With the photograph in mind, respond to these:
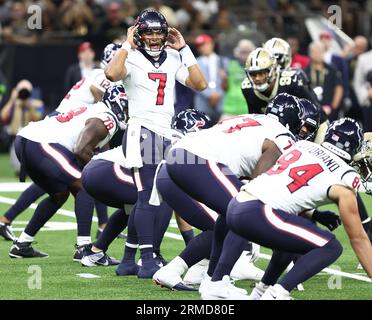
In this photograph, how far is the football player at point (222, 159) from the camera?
7.11 meters

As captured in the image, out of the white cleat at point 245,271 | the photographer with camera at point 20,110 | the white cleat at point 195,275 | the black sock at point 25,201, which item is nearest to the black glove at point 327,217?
the white cleat at point 245,271

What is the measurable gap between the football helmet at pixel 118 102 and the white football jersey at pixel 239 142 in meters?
1.61

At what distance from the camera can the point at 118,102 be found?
8.80 meters

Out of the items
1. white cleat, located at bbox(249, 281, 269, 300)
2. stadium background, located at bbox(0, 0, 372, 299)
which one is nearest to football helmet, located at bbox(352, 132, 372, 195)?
white cleat, located at bbox(249, 281, 269, 300)

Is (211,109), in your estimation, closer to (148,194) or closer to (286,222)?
(148,194)

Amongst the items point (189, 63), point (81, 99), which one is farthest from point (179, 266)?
point (81, 99)

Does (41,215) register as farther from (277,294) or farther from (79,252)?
(277,294)

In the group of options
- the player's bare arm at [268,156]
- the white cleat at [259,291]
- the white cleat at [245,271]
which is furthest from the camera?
the white cleat at [245,271]

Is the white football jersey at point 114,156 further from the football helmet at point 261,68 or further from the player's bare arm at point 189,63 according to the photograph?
the football helmet at point 261,68

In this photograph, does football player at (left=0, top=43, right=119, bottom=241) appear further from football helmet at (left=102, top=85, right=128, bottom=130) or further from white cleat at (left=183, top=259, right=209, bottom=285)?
white cleat at (left=183, top=259, right=209, bottom=285)

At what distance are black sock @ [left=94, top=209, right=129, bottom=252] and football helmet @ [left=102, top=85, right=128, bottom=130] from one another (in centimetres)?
77
